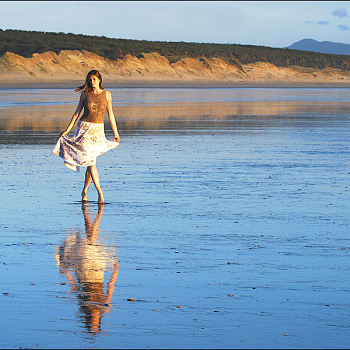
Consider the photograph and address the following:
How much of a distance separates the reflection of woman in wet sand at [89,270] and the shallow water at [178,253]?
0.02 m

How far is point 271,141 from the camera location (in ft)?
56.1

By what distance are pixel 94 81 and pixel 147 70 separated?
9288 centimetres

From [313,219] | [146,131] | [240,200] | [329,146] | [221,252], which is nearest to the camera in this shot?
[221,252]

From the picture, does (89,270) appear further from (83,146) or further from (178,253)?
(83,146)

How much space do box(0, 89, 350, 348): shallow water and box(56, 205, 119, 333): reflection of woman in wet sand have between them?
0.02 metres

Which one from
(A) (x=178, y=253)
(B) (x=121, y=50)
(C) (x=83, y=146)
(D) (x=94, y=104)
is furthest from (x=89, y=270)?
(B) (x=121, y=50)

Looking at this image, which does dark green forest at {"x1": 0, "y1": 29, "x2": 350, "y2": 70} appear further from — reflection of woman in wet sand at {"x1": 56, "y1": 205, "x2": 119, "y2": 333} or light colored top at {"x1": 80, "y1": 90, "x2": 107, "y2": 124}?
reflection of woman in wet sand at {"x1": 56, "y1": 205, "x2": 119, "y2": 333}

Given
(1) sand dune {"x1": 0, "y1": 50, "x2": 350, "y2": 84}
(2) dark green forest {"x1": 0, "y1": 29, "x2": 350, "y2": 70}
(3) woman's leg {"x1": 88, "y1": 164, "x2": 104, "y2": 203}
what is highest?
(2) dark green forest {"x1": 0, "y1": 29, "x2": 350, "y2": 70}

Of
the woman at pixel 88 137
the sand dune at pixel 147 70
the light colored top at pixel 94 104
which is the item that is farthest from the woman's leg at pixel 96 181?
the sand dune at pixel 147 70

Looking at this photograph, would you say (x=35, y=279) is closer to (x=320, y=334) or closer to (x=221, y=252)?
(x=221, y=252)

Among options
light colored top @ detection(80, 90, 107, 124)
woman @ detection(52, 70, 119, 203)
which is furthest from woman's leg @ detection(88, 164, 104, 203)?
light colored top @ detection(80, 90, 107, 124)

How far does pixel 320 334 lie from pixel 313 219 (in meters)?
3.71

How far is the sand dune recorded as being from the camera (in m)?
88.2

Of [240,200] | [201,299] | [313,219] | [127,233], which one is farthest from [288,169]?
[201,299]
